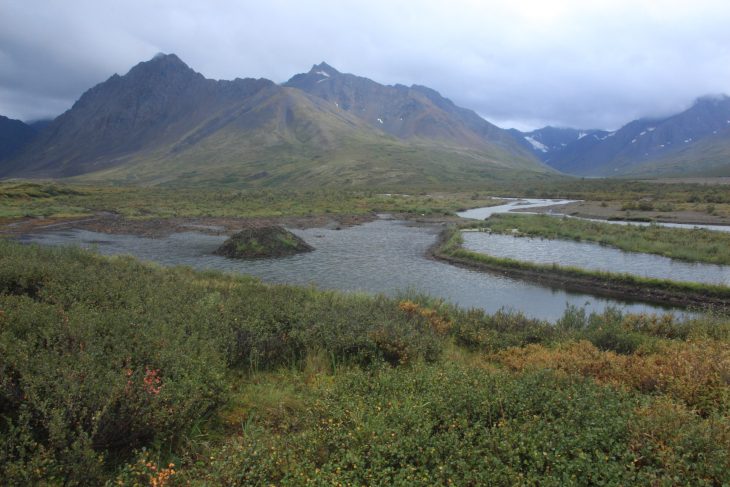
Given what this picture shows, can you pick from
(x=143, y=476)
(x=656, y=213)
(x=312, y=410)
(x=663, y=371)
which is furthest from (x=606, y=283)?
(x=656, y=213)

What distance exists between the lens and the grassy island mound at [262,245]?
3953 centimetres

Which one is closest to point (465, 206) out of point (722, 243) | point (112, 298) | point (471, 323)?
point (722, 243)

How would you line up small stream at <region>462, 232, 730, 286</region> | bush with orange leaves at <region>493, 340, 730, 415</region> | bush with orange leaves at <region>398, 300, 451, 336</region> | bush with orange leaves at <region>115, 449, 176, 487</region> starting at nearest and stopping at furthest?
bush with orange leaves at <region>115, 449, 176, 487</region> → bush with orange leaves at <region>493, 340, 730, 415</region> → bush with orange leaves at <region>398, 300, 451, 336</region> → small stream at <region>462, 232, 730, 286</region>

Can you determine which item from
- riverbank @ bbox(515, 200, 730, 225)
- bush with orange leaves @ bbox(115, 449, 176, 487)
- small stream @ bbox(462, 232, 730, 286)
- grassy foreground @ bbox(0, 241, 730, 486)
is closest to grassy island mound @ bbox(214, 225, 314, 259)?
small stream @ bbox(462, 232, 730, 286)

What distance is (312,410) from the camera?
23.3 ft

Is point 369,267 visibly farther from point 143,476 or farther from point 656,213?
point 656,213

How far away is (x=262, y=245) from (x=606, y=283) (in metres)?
29.6

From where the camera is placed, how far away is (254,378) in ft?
32.5

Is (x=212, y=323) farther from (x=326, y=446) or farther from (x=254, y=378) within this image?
(x=326, y=446)

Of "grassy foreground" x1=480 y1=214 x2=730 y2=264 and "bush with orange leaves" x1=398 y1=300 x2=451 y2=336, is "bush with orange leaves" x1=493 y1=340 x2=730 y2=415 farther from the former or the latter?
"grassy foreground" x1=480 y1=214 x2=730 y2=264

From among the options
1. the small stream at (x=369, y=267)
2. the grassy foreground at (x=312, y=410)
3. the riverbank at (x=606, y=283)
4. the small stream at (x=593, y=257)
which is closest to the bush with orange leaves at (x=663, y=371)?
the grassy foreground at (x=312, y=410)

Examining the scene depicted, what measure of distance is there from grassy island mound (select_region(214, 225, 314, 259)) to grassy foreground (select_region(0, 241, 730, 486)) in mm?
27833

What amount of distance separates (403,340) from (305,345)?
2.73 metres

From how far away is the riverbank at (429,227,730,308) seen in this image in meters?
27.2
